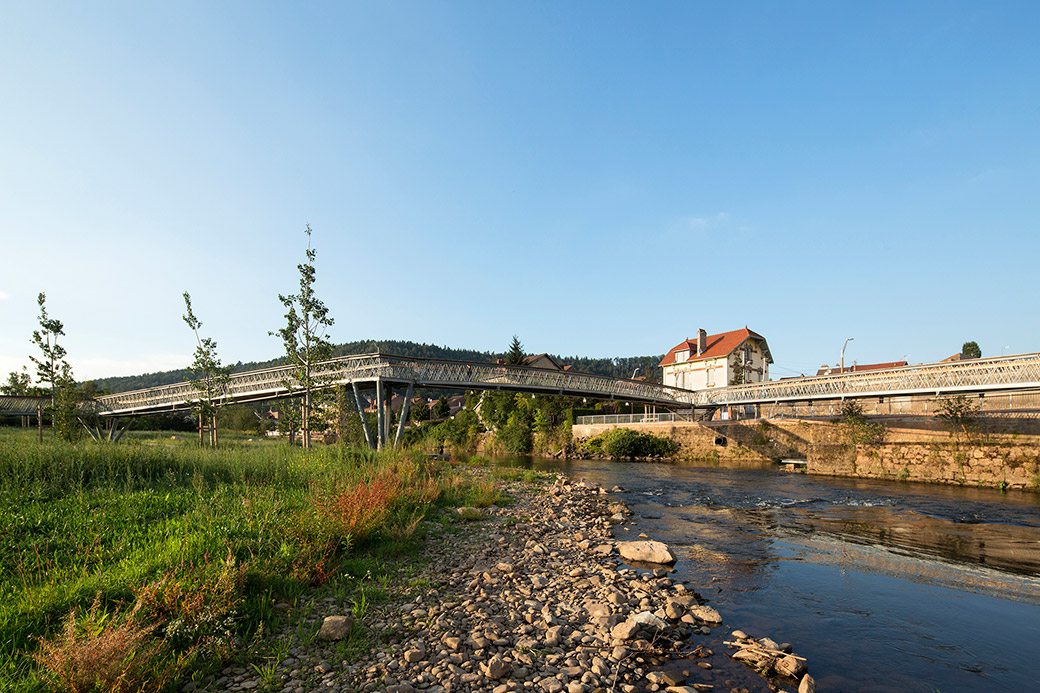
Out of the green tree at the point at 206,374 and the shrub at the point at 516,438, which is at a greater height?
the green tree at the point at 206,374

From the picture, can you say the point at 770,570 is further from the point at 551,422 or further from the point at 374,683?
the point at 551,422

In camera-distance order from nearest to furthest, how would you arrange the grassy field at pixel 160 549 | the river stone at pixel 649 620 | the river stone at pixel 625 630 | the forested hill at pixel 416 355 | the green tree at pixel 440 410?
the grassy field at pixel 160 549 → the river stone at pixel 625 630 → the river stone at pixel 649 620 → the green tree at pixel 440 410 → the forested hill at pixel 416 355

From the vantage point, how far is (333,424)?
21.1 metres

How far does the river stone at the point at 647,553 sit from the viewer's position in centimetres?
952

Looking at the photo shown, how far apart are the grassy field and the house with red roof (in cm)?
5681

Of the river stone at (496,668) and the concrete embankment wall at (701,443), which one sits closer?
the river stone at (496,668)

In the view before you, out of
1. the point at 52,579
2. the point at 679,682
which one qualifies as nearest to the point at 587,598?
the point at 679,682

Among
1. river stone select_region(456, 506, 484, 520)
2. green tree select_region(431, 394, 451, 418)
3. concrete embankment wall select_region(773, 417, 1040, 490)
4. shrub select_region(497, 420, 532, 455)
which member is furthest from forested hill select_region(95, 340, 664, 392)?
river stone select_region(456, 506, 484, 520)

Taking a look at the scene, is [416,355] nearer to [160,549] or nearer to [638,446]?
[638,446]

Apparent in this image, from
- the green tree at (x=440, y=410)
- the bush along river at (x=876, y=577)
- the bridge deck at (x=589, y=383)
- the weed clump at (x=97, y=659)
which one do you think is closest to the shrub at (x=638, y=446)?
the bridge deck at (x=589, y=383)

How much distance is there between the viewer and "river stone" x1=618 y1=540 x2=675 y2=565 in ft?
31.2

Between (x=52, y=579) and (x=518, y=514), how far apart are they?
9.09 metres

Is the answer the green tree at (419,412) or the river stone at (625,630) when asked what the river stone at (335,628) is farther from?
the green tree at (419,412)

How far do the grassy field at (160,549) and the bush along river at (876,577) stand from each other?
5.81 metres
